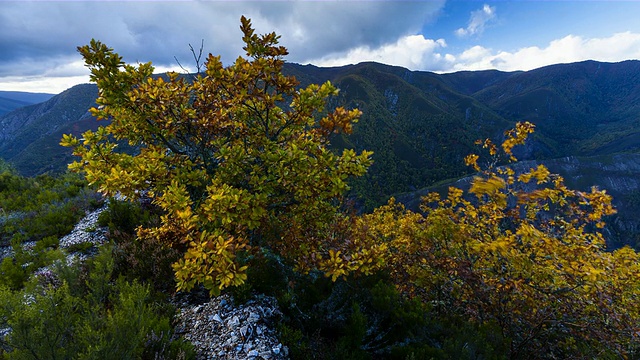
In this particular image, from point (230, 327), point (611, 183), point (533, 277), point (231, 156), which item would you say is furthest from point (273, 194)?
point (611, 183)

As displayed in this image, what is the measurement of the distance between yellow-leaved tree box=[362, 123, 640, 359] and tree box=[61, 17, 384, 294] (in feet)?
10.1

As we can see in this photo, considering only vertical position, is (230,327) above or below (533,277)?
above

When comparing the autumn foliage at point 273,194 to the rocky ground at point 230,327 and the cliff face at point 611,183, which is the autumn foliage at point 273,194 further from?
the cliff face at point 611,183

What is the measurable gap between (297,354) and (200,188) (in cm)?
381

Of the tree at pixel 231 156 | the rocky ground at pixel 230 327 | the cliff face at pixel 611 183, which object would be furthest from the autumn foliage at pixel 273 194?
the cliff face at pixel 611 183

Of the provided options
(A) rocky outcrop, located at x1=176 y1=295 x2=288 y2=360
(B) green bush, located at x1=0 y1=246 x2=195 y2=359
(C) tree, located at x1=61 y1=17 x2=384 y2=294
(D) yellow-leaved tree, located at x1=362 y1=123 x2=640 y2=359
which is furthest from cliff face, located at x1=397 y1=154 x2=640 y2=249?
(B) green bush, located at x1=0 y1=246 x2=195 y2=359

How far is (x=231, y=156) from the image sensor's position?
213 inches

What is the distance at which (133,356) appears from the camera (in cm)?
385

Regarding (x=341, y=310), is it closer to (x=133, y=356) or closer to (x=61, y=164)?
(x=133, y=356)

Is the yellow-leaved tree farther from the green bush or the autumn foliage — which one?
the green bush

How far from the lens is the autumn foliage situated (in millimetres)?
4695

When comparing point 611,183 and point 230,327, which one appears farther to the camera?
point 611,183

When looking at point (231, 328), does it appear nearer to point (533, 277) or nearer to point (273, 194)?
point (273, 194)

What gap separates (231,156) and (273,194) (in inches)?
48.5
